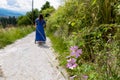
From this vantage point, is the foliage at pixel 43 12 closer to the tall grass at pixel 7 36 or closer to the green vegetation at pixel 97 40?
the tall grass at pixel 7 36

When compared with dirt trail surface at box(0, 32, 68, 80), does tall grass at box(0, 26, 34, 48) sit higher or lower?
lower

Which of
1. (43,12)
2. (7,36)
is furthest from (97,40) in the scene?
(43,12)

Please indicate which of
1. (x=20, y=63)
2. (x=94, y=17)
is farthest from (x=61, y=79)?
(x=20, y=63)

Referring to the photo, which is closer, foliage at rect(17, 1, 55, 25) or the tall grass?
the tall grass

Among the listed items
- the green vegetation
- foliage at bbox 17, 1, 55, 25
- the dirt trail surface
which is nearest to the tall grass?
foliage at bbox 17, 1, 55, 25

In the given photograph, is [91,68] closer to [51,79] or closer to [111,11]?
[51,79]

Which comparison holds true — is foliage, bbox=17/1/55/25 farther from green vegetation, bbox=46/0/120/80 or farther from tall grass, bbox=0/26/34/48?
green vegetation, bbox=46/0/120/80

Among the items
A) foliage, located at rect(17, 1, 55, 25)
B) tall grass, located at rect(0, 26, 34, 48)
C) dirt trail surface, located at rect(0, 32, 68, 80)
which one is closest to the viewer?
dirt trail surface, located at rect(0, 32, 68, 80)

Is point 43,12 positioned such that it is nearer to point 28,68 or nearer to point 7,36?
point 7,36

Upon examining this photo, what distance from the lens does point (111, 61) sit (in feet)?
12.5

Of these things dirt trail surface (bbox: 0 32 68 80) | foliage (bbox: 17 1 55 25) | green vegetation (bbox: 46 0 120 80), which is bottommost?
foliage (bbox: 17 1 55 25)

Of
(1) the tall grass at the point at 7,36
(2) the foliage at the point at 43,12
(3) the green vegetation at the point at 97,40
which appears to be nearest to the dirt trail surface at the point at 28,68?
(3) the green vegetation at the point at 97,40

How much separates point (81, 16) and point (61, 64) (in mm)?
1266

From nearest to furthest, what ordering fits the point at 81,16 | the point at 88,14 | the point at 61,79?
the point at 61,79
the point at 88,14
the point at 81,16
